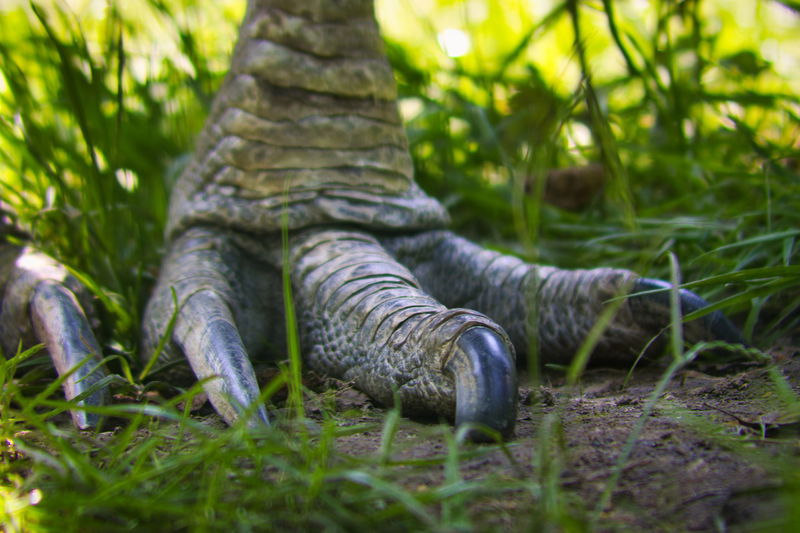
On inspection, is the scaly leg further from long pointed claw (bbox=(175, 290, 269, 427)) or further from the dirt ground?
long pointed claw (bbox=(175, 290, 269, 427))

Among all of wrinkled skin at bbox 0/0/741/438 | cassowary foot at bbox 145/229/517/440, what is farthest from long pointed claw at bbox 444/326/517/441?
wrinkled skin at bbox 0/0/741/438

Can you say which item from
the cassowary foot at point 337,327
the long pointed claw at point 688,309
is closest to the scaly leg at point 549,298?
the long pointed claw at point 688,309

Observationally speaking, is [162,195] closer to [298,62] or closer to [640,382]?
[298,62]

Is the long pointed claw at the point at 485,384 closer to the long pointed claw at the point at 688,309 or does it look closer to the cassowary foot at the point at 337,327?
the cassowary foot at the point at 337,327

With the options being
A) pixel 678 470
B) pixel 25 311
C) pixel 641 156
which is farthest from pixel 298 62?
pixel 641 156

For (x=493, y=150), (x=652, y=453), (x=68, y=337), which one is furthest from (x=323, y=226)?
(x=493, y=150)

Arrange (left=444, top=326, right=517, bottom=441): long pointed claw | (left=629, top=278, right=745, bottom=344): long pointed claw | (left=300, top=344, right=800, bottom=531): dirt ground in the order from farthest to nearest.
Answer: (left=629, top=278, right=745, bottom=344): long pointed claw → (left=444, top=326, right=517, bottom=441): long pointed claw → (left=300, top=344, right=800, bottom=531): dirt ground

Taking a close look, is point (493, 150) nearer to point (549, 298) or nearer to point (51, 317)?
point (549, 298)
